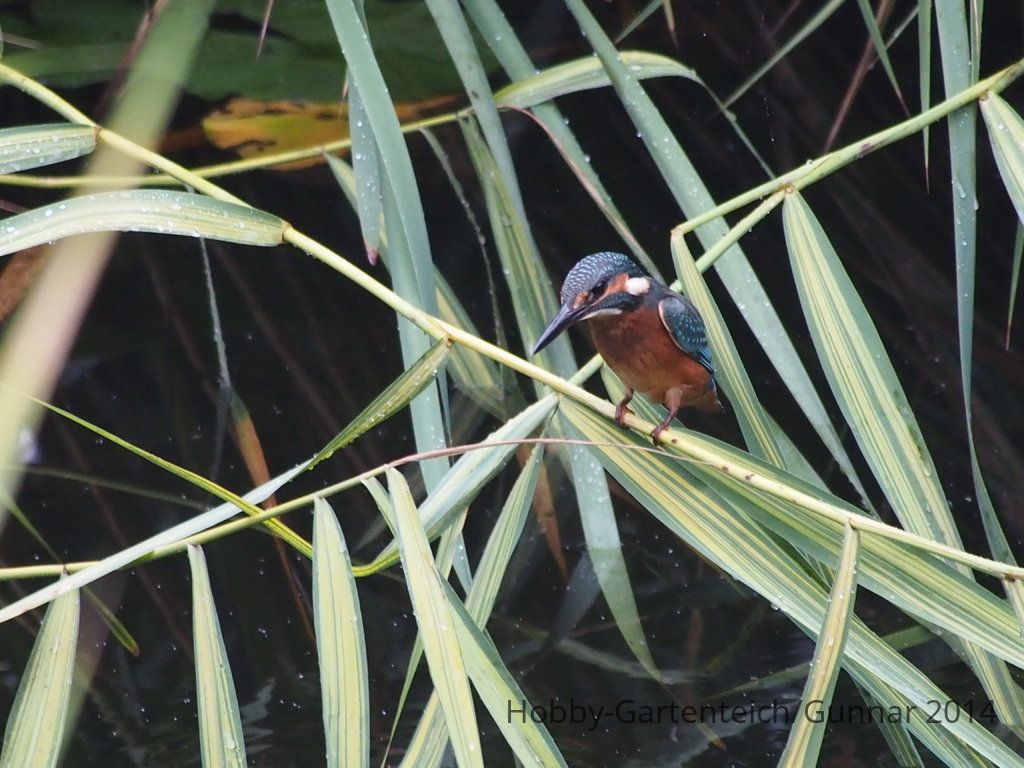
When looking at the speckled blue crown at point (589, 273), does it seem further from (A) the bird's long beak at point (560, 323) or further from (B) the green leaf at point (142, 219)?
(B) the green leaf at point (142, 219)

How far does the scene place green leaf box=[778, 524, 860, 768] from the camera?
4.11 feet

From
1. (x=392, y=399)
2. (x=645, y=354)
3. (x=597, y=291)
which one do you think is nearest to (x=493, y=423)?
(x=645, y=354)

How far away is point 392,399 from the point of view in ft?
4.96

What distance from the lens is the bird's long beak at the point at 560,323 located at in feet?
6.34

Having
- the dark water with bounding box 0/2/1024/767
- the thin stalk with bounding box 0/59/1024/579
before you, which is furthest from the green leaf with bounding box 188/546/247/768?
the dark water with bounding box 0/2/1024/767

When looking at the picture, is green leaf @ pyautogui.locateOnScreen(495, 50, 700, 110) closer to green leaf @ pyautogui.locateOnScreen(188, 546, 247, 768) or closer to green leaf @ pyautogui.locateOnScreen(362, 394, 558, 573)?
green leaf @ pyautogui.locateOnScreen(362, 394, 558, 573)

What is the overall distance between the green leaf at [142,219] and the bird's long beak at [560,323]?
48cm

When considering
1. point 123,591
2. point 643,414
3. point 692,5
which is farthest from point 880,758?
point 692,5

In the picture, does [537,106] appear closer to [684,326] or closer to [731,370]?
[684,326]

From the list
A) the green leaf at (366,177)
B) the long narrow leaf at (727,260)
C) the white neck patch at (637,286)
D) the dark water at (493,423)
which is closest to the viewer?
the green leaf at (366,177)

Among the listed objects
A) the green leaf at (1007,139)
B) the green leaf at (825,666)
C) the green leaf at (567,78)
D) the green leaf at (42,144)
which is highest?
the green leaf at (567,78)

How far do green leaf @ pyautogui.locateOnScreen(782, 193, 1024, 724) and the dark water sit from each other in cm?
115

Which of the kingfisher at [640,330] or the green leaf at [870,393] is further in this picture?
the kingfisher at [640,330]

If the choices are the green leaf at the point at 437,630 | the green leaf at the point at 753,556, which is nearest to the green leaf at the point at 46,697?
the green leaf at the point at 437,630
